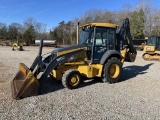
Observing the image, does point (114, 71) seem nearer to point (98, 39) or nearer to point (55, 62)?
point (98, 39)

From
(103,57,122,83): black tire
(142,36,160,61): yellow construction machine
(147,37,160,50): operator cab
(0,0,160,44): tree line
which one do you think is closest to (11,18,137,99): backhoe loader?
(103,57,122,83): black tire

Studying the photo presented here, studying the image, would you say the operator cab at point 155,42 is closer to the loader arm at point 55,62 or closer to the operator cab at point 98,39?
the operator cab at point 98,39


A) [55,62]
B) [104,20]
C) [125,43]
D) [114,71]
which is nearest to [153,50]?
[125,43]

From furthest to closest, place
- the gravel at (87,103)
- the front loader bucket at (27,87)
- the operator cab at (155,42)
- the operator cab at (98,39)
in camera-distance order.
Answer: the operator cab at (155,42)
the operator cab at (98,39)
the front loader bucket at (27,87)
the gravel at (87,103)

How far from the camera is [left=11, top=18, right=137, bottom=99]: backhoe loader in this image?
708cm

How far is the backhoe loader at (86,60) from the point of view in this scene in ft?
23.2

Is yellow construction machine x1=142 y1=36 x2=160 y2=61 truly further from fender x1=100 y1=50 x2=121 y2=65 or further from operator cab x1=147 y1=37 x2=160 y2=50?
fender x1=100 y1=50 x2=121 y2=65

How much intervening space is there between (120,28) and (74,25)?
50017 mm

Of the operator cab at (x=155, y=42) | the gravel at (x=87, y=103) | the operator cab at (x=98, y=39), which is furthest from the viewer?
the operator cab at (x=155, y=42)

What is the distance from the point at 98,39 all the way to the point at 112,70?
1.45 metres

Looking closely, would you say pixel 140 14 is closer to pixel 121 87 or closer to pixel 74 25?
pixel 74 25

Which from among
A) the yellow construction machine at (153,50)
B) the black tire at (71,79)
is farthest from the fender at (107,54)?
the yellow construction machine at (153,50)

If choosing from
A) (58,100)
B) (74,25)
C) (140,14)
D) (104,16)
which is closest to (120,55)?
(58,100)

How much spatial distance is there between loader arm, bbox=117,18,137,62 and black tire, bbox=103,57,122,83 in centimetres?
84
